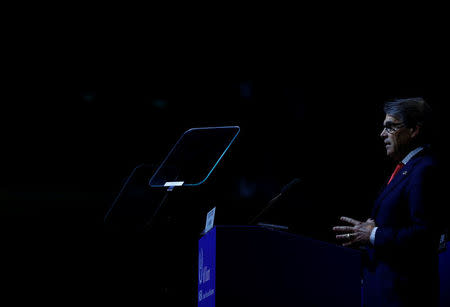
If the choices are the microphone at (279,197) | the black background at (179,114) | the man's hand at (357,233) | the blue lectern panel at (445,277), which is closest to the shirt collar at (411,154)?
the man's hand at (357,233)

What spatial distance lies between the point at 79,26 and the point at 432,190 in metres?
3.11

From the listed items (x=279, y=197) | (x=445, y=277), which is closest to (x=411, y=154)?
(x=279, y=197)

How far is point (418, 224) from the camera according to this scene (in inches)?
76.8

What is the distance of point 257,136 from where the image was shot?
4555mm

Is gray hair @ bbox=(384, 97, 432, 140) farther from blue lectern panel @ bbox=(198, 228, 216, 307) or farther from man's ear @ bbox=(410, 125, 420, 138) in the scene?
blue lectern panel @ bbox=(198, 228, 216, 307)

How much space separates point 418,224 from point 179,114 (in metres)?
2.88

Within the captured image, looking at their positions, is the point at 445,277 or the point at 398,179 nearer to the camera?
the point at 398,179

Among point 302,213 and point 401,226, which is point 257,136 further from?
point 401,226

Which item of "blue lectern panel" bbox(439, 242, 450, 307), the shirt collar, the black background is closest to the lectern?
the shirt collar

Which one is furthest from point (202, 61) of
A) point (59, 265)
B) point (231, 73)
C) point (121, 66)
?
point (59, 265)

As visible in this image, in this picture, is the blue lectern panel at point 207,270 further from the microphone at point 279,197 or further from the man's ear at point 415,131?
the man's ear at point 415,131

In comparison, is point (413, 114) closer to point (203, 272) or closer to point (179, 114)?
point (203, 272)

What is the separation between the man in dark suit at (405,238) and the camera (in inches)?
76.2

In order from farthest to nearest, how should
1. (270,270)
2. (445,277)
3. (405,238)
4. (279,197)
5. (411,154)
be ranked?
(445,277), (411,154), (279,197), (405,238), (270,270)
